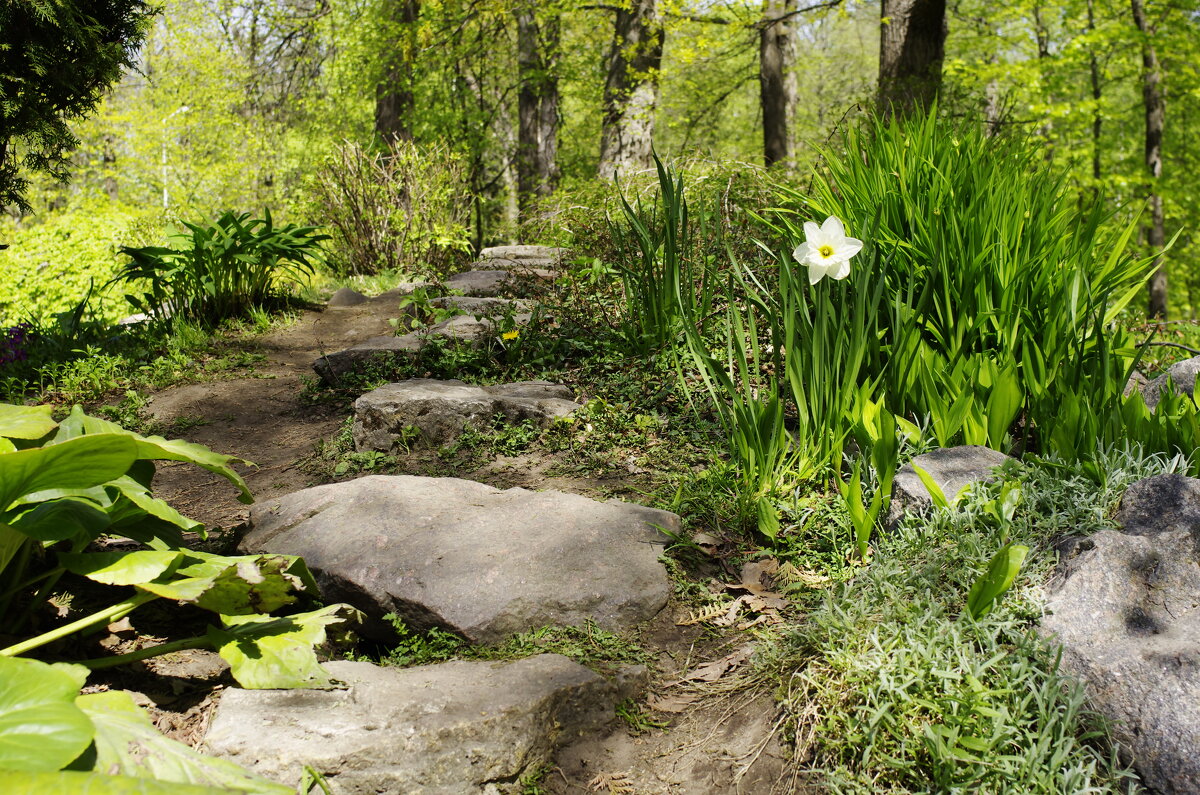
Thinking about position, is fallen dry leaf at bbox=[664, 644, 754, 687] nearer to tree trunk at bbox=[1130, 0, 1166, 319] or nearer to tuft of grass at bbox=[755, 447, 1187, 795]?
tuft of grass at bbox=[755, 447, 1187, 795]

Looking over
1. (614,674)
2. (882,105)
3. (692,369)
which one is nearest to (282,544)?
(614,674)

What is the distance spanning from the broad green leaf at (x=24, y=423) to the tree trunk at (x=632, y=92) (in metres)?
7.97

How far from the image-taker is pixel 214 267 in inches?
233

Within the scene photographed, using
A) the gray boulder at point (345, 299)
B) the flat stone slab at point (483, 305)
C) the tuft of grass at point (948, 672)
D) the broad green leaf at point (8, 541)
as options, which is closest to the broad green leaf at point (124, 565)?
the broad green leaf at point (8, 541)

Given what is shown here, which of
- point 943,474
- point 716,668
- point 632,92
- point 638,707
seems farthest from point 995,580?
point 632,92

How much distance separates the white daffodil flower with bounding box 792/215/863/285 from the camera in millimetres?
2363

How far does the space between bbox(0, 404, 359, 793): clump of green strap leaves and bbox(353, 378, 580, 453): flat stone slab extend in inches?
52.1

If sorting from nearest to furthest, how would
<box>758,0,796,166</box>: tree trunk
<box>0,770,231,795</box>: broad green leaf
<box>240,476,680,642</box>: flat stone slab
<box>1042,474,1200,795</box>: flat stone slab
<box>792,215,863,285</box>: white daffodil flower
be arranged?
1. <box>0,770,231,795</box>: broad green leaf
2. <box>1042,474,1200,795</box>: flat stone slab
3. <box>240,476,680,642</box>: flat stone slab
4. <box>792,215,863,285</box>: white daffodil flower
5. <box>758,0,796,166</box>: tree trunk

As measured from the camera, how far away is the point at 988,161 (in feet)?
11.5

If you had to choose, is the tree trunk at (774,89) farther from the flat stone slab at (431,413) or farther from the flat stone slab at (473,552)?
the flat stone slab at (473,552)

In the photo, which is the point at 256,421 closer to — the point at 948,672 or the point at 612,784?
the point at 612,784

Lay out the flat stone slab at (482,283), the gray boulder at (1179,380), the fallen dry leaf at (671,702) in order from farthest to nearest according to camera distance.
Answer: the flat stone slab at (482,283) < the gray boulder at (1179,380) < the fallen dry leaf at (671,702)

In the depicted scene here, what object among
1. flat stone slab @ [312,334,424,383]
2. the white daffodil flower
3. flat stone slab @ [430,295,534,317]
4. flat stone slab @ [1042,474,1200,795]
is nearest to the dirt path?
flat stone slab @ [312,334,424,383]

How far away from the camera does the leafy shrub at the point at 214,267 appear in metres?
5.73
